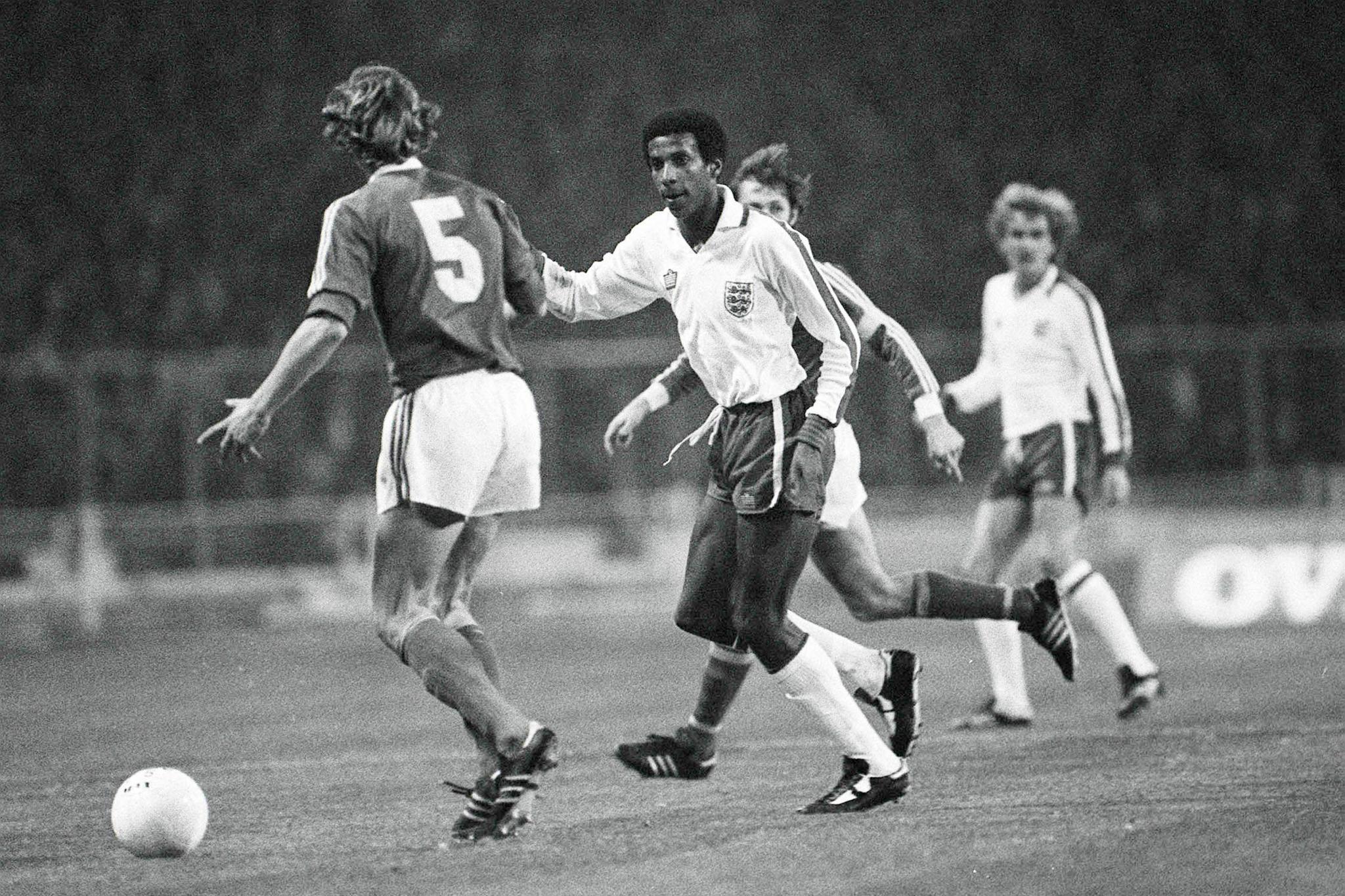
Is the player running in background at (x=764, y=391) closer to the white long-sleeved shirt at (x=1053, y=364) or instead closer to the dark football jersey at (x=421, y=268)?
the dark football jersey at (x=421, y=268)

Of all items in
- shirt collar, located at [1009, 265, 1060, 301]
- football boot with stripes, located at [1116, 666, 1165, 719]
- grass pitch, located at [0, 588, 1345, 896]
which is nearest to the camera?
grass pitch, located at [0, 588, 1345, 896]

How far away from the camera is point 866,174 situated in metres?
25.8

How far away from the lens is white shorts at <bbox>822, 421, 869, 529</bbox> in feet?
24.6

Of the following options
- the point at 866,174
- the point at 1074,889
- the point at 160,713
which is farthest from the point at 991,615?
the point at 866,174

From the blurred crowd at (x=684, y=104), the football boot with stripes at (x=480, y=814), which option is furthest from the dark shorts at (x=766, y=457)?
the blurred crowd at (x=684, y=104)

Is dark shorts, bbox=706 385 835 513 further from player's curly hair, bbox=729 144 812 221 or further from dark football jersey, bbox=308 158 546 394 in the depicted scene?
player's curly hair, bbox=729 144 812 221

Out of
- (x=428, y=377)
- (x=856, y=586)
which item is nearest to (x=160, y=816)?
(x=428, y=377)

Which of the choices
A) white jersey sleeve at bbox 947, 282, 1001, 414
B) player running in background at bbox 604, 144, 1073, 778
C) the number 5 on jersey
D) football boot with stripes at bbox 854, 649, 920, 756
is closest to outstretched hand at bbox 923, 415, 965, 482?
player running in background at bbox 604, 144, 1073, 778

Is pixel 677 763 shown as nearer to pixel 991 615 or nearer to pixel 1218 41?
pixel 991 615

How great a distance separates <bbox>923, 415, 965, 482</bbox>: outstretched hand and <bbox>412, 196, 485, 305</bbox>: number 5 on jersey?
182 cm

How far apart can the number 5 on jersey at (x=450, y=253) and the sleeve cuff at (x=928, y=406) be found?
188cm

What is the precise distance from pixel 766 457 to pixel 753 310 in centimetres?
47

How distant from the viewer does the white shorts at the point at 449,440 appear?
605 cm

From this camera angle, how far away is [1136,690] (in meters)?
9.53
